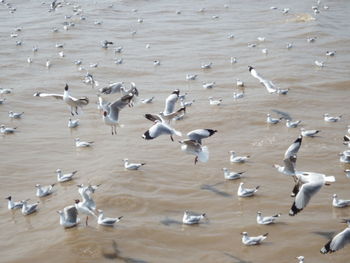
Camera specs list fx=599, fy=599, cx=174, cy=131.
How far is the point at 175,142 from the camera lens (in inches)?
599

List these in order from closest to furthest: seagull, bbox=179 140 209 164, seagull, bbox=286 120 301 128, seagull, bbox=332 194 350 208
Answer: seagull, bbox=332 194 350 208 → seagull, bbox=179 140 209 164 → seagull, bbox=286 120 301 128

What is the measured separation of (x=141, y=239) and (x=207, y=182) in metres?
2.72

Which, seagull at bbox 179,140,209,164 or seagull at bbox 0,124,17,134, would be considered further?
seagull at bbox 0,124,17,134

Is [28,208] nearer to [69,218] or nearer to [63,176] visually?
[69,218]

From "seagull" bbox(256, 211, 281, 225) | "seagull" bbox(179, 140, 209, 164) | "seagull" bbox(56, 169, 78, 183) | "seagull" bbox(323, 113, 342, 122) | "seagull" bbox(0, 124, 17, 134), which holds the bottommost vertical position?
"seagull" bbox(0, 124, 17, 134)

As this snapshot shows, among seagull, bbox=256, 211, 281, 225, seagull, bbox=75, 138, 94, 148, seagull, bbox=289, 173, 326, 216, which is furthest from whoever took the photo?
seagull, bbox=75, 138, 94, 148

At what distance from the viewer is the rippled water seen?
10594mm

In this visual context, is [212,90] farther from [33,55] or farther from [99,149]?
[33,55]

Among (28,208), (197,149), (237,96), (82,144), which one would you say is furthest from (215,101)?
(28,208)

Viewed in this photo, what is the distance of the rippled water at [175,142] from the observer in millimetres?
10594

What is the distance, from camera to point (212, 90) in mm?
19531

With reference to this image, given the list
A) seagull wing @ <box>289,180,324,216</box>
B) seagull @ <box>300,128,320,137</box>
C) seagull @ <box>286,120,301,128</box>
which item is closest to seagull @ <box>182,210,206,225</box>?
seagull wing @ <box>289,180,324,216</box>

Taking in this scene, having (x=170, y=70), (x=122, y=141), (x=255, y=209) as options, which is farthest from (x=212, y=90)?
(x=255, y=209)

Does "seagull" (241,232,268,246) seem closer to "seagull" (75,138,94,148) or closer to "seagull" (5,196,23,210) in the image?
"seagull" (5,196,23,210)
